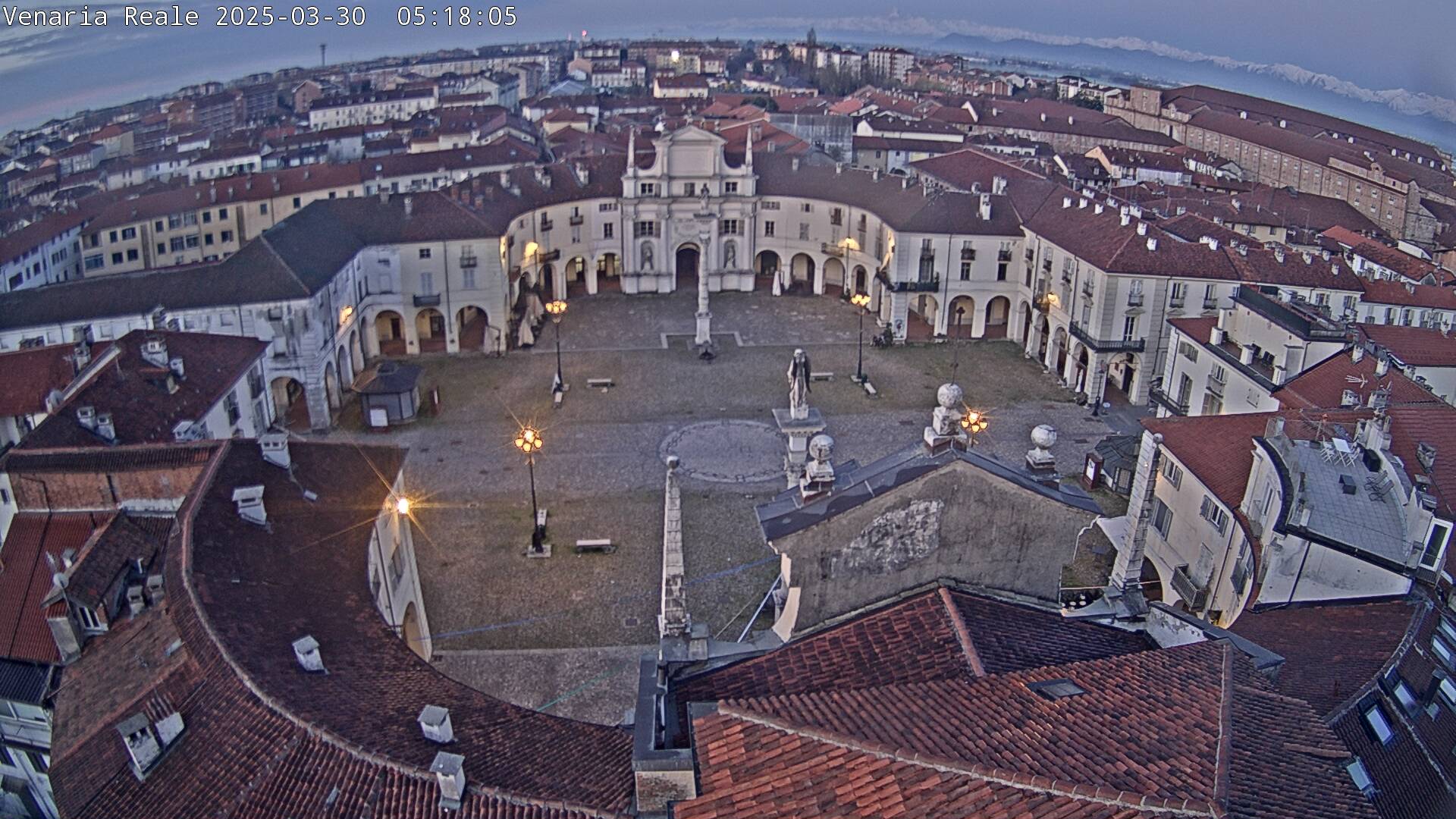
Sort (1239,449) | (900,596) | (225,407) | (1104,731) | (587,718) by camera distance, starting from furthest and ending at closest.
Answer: (225,407)
(1239,449)
(587,718)
(900,596)
(1104,731)

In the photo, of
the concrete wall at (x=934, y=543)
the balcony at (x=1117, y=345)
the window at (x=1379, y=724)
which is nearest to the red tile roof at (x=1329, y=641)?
the window at (x=1379, y=724)

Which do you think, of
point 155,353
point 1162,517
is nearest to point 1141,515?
point 1162,517

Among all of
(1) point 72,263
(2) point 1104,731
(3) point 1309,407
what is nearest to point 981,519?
(2) point 1104,731

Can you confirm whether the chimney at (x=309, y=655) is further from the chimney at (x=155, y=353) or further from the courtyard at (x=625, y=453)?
the chimney at (x=155, y=353)

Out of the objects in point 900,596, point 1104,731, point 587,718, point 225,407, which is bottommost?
point 587,718

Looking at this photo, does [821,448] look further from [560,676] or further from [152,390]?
[152,390]

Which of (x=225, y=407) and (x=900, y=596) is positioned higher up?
(x=900, y=596)

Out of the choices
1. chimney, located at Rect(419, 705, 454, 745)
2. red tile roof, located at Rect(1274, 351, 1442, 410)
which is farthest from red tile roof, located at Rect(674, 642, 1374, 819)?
red tile roof, located at Rect(1274, 351, 1442, 410)

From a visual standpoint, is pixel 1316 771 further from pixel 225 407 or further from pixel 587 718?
pixel 225 407
